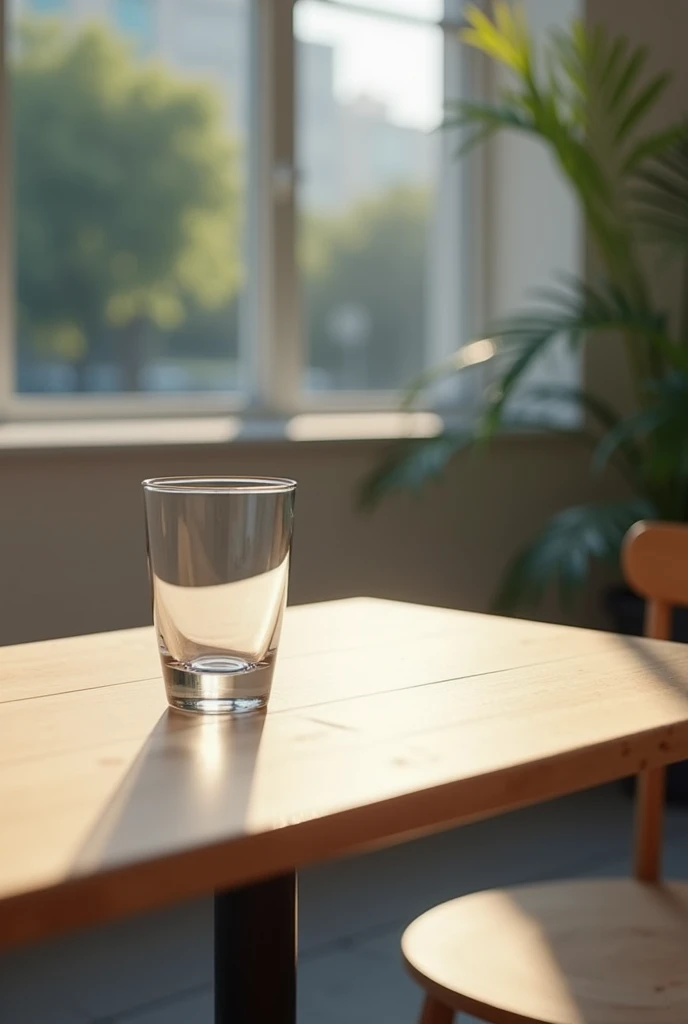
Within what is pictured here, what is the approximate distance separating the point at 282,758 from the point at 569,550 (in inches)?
85.6

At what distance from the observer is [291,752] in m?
0.83

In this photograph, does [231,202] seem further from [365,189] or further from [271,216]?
[365,189]

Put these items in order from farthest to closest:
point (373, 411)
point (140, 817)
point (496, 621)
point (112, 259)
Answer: point (373, 411), point (112, 259), point (496, 621), point (140, 817)

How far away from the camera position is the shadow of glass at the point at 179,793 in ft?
2.19

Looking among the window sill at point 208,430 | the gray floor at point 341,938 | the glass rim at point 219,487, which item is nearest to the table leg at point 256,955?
the glass rim at point 219,487

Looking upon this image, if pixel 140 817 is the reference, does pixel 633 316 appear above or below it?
above

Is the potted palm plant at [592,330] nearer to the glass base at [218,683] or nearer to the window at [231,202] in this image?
the window at [231,202]

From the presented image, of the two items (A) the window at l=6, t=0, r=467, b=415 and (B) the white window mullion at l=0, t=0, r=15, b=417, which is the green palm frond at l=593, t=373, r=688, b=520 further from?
(B) the white window mullion at l=0, t=0, r=15, b=417

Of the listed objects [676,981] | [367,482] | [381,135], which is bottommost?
[676,981]

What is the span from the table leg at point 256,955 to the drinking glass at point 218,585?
0.17 metres

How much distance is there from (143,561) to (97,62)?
103cm

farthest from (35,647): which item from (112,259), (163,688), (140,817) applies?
(112,259)

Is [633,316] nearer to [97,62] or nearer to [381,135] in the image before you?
[381,135]

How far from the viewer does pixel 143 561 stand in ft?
9.24
